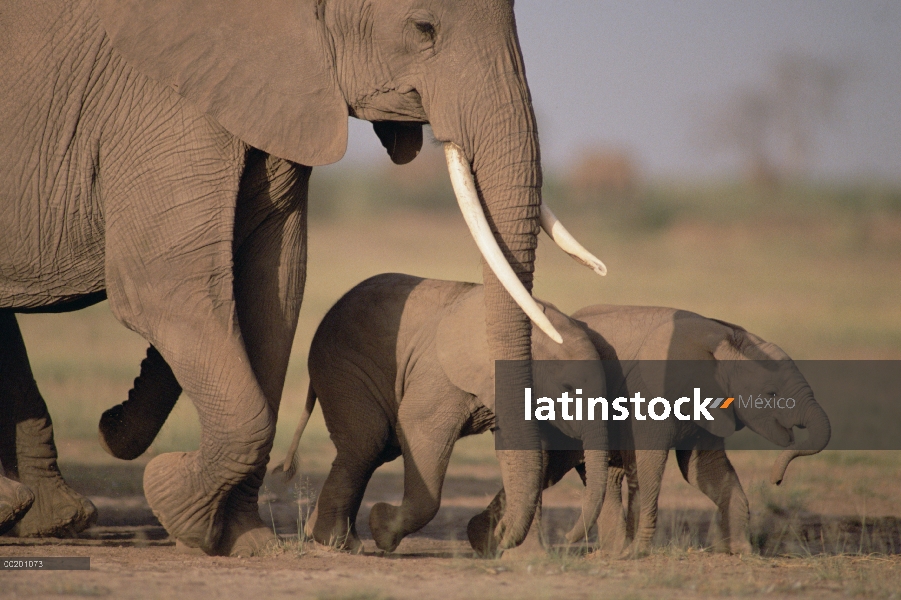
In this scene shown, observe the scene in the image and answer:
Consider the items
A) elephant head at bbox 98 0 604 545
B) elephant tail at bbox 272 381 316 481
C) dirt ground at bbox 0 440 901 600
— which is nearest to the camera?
dirt ground at bbox 0 440 901 600

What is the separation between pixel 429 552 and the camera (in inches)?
276

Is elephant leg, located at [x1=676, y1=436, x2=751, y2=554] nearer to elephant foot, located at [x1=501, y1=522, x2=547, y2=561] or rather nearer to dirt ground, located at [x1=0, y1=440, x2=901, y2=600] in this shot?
dirt ground, located at [x1=0, y1=440, x2=901, y2=600]

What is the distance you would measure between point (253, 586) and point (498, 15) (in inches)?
103

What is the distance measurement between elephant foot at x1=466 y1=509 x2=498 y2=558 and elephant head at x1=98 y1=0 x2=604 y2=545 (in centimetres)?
138

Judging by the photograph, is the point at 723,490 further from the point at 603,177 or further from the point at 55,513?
the point at 603,177

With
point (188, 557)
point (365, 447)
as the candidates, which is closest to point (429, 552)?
point (365, 447)

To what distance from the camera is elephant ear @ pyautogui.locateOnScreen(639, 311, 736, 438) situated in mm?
6809

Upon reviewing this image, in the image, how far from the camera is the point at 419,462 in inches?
256

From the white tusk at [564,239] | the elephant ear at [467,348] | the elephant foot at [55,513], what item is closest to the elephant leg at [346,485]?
→ the elephant ear at [467,348]

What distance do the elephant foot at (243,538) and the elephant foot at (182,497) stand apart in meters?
0.23

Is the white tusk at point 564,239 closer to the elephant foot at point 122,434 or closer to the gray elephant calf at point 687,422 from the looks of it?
the gray elephant calf at point 687,422

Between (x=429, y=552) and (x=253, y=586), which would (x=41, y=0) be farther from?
(x=429, y=552)

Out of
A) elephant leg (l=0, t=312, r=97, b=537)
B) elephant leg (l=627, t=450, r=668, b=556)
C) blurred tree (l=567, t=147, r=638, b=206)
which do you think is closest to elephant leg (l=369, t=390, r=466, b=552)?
elephant leg (l=627, t=450, r=668, b=556)

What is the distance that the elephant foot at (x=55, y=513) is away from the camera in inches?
263
